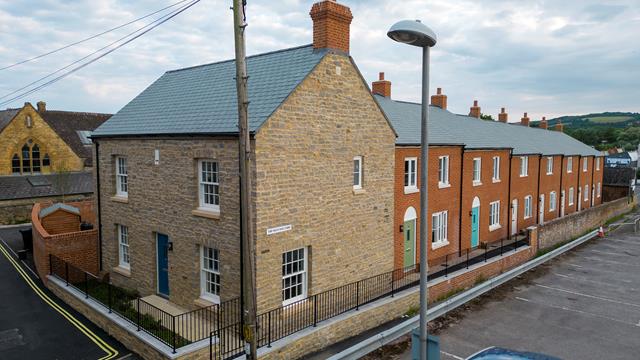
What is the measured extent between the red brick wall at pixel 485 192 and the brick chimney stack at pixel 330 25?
41.2 feet

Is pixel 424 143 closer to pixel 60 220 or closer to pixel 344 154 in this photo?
pixel 344 154

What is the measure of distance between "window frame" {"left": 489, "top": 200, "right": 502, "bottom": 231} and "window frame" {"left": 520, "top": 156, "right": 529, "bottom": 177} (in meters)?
4.76

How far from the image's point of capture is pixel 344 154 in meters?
15.4

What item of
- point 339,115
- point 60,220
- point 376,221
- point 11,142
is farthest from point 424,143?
point 11,142

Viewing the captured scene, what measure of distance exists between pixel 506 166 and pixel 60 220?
26.9 metres

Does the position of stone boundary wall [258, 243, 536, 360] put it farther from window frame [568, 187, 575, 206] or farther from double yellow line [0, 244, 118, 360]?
window frame [568, 187, 575, 206]

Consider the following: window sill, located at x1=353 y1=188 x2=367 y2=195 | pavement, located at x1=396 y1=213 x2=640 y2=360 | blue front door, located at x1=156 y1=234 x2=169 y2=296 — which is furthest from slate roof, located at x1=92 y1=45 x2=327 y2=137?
pavement, located at x1=396 y1=213 x2=640 y2=360

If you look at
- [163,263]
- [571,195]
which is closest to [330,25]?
[163,263]

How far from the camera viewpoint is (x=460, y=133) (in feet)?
87.6

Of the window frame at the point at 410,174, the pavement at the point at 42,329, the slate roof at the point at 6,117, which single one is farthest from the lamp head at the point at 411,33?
the slate roof at the point at 6,117

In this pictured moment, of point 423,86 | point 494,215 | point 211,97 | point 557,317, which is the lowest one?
point 557,317

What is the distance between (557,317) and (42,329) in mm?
18288

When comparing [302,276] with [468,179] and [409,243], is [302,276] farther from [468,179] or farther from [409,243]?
[468,179]

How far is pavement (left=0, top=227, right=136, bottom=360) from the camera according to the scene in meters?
13.0
